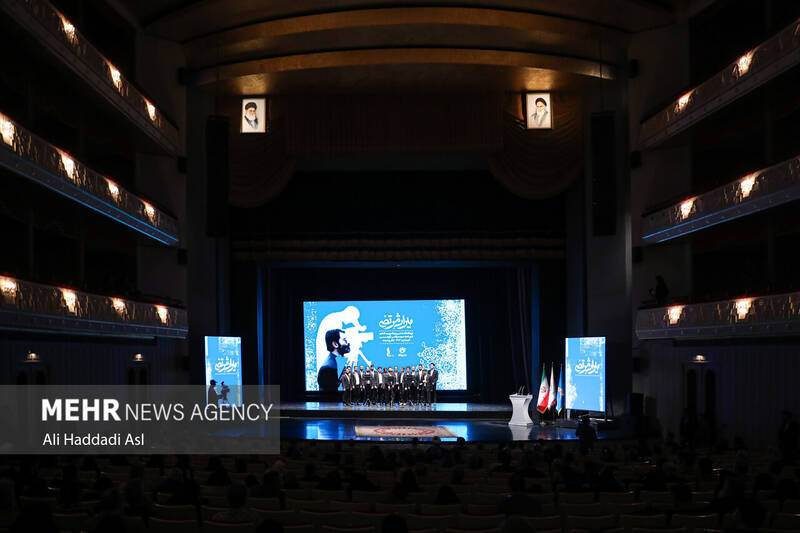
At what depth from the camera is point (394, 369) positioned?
2914cm

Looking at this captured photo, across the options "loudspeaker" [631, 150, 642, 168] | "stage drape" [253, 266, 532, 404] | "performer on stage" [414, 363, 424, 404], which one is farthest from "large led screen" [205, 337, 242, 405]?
"loudspeaker" [631, 150, 642, 168]

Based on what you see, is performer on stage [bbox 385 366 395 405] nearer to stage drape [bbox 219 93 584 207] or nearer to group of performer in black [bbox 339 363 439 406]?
group of performer in black [bbox 339 363 439 406]

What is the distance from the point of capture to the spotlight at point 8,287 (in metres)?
14.7

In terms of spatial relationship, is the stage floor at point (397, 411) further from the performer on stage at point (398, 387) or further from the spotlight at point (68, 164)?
the spotlight at point (68, 164)

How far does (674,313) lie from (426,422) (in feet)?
25.7

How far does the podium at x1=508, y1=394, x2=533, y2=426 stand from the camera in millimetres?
24438

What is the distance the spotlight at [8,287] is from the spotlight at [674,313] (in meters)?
15.0

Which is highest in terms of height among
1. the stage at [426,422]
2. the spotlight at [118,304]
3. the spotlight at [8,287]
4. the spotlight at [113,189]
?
the spotlight at [113,189]

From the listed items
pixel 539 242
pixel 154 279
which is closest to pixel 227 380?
pixel 154 279

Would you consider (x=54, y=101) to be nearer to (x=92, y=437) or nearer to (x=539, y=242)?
(x=92, y=437)

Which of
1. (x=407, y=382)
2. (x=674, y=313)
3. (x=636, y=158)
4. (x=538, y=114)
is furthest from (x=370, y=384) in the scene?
(x=636, y=158)

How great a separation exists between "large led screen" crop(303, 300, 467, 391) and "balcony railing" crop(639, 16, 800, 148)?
33.1ft

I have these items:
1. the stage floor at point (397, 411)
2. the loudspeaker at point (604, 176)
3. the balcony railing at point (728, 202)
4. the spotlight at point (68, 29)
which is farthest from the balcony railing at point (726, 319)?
the spotlight at point (68, 29)

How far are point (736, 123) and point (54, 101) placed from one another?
1769cm
